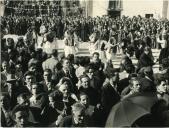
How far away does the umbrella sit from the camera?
4566mm

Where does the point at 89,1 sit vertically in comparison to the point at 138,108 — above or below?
above

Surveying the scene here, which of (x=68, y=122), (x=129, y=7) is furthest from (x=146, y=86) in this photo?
(x=129, y=7)

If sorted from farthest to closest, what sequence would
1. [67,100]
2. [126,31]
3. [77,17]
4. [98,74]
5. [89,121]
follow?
[77,17] < [126,31] < [98,74] < [67,100] < [89,121]

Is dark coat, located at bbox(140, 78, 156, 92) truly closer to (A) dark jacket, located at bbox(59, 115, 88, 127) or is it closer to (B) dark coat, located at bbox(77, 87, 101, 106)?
(B) dark coat, located at bbox(77, 87, 101, 106)

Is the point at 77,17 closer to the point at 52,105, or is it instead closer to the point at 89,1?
the point at 89,1

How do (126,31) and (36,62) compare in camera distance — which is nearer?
(36,62)

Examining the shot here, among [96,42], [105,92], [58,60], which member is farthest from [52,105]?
[96,42]

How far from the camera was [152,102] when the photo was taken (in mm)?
4938

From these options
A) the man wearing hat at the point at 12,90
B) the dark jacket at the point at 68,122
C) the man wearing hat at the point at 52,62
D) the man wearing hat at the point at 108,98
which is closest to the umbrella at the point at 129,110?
the dark jacket at the point at 68,122

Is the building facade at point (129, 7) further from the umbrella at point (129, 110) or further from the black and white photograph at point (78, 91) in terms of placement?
the umbrella at point (129, 110)

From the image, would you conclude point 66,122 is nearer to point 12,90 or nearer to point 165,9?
point 12,90

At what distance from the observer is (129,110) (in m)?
4.70

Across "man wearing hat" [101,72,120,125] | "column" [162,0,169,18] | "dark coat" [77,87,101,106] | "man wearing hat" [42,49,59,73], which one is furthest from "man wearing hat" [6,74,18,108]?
"column" [162,0,169,18]

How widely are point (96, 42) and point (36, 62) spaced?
589 centimetres
